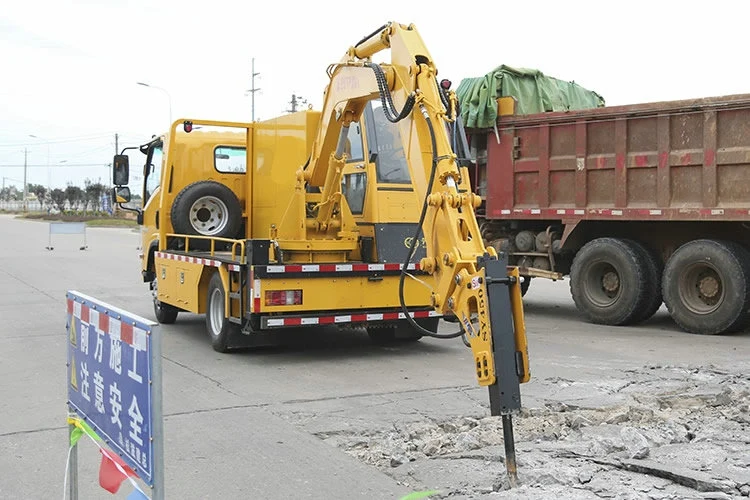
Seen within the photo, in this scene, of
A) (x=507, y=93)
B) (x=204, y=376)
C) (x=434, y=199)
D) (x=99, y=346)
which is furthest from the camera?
(x=507, y=93)

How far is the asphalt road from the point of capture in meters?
5.43

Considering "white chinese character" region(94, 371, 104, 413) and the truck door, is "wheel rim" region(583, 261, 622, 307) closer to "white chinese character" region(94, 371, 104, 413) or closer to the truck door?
the truck door

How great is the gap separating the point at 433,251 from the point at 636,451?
2.11 m

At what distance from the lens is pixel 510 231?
14.9m

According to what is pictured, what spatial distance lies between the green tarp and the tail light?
6171mm

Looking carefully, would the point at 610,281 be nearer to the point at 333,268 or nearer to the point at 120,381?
the point at 333,268

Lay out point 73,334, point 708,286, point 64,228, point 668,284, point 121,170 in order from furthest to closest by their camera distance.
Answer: point 64,228 → point 121,170 → point 668,284 → point 708,286 → point 73,334

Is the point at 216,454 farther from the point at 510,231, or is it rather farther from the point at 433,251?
the point at 510,231

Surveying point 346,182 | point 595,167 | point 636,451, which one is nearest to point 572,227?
point 595,167

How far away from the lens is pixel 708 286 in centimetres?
1191

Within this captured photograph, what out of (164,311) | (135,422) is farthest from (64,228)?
(135,422)

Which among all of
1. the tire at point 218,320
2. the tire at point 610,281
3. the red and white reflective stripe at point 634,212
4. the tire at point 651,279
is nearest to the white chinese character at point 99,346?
the tire at point 218,320

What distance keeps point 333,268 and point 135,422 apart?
6.07m

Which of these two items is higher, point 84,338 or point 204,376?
point 84,338
